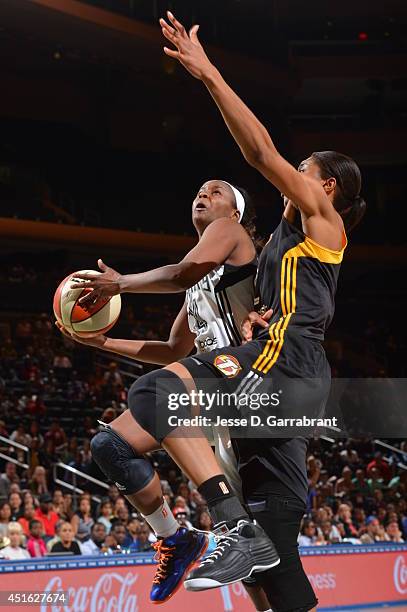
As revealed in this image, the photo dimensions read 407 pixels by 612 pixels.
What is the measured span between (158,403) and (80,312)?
90 centimetres

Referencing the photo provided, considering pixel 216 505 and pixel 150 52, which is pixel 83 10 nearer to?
pixel 150 52

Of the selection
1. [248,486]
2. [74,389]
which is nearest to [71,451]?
[74,389]

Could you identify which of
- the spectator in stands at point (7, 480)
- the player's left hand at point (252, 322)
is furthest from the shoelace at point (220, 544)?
the spectator in stands at point (7, 480)

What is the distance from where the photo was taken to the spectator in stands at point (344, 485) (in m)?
13.4

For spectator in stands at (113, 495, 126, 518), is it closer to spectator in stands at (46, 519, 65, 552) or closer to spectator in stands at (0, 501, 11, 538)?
spectator in stands at (46, 519, 65, 552)

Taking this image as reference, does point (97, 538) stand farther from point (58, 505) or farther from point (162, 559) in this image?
point (162, 559)

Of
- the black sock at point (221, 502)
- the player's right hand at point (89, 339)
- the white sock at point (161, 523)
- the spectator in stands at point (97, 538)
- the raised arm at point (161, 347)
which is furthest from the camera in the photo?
the spectator in stands at point (97, 538)

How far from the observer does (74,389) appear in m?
15.2

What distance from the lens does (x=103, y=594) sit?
7703 mm

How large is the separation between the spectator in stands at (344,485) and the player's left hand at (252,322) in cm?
988

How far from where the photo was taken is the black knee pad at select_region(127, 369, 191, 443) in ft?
11.2

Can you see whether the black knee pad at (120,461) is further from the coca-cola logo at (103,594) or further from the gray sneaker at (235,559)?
the coca-cola logo at (103,594)

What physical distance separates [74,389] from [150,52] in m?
8.81

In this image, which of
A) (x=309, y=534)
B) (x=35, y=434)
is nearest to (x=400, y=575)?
(x=309, y=534)
